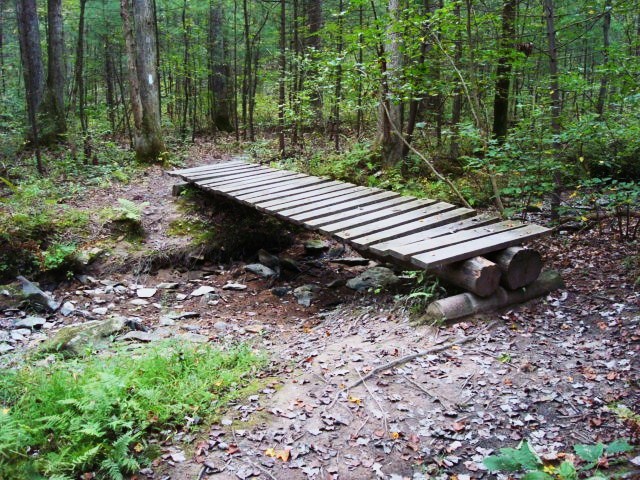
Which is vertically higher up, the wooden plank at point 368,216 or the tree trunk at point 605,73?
the tree trunk at point 605,73

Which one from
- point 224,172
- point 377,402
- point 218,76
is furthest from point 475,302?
point 218,76

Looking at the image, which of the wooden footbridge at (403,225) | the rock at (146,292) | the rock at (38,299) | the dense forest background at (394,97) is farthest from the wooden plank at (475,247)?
the rock at (38,299)

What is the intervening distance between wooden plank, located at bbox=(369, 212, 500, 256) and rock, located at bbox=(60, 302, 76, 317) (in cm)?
410

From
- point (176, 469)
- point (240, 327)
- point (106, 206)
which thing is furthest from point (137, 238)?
point (176, 469)

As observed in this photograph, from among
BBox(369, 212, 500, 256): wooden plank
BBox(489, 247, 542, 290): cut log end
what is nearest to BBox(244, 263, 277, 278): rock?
BBox(369, 212, 500, 256): wooden plank

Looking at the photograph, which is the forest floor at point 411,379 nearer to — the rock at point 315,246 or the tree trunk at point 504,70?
the rock at point 315,246

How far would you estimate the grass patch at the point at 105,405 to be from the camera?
9.52ft

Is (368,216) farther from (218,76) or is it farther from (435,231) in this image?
(218,76)

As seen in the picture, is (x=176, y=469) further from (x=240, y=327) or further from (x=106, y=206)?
(x=106, y=206)

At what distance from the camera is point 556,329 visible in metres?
4.43

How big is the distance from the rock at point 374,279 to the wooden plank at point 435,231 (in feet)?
2.61

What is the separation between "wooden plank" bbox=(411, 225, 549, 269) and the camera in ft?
15.0

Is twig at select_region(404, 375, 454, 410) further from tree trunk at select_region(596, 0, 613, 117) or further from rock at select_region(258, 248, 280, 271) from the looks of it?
tree trunk at select_region(596, 0, 613, 117)

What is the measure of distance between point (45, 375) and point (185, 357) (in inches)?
43.5
